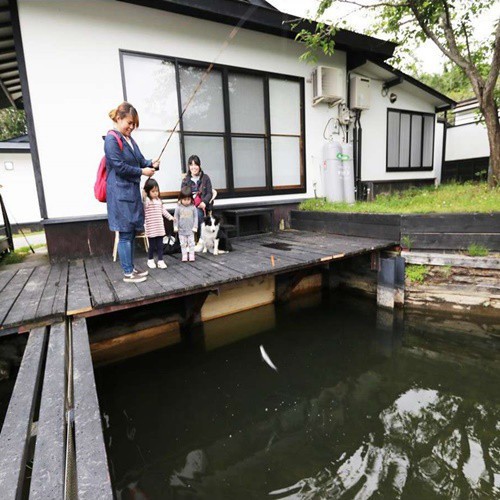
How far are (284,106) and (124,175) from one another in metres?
4.38

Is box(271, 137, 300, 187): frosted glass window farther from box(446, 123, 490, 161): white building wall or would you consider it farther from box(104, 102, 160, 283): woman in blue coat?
box(446, 123, 490, 161): white building wall

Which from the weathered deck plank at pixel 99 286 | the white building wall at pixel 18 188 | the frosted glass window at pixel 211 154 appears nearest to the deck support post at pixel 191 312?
the weathered deck plank at pixel 99 286

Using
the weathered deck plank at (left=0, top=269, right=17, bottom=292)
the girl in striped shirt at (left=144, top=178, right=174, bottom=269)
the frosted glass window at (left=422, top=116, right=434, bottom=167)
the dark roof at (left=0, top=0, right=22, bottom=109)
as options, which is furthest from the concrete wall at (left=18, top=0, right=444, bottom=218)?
the frosted glass window at (left=422, top=116, right=434, bottom=167)

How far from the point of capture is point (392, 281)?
4.66m

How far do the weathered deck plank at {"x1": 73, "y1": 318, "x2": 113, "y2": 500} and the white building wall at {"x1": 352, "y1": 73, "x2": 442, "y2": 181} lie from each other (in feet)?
24.2

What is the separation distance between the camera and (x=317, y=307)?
5.09 meters

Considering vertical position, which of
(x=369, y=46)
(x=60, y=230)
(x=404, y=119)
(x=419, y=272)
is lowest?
(x=419, y=272)

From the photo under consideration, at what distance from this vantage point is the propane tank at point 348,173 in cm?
672

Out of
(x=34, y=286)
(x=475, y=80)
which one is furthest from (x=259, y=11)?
(x=34, y=286)

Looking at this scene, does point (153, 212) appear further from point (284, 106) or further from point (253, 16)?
point (284, 106)

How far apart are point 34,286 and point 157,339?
151cm

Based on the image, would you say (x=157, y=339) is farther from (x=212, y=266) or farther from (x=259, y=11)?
(x=259, y=11)

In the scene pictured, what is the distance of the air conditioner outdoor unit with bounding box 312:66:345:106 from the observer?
6336 mm

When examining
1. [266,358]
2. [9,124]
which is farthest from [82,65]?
[9,124]
